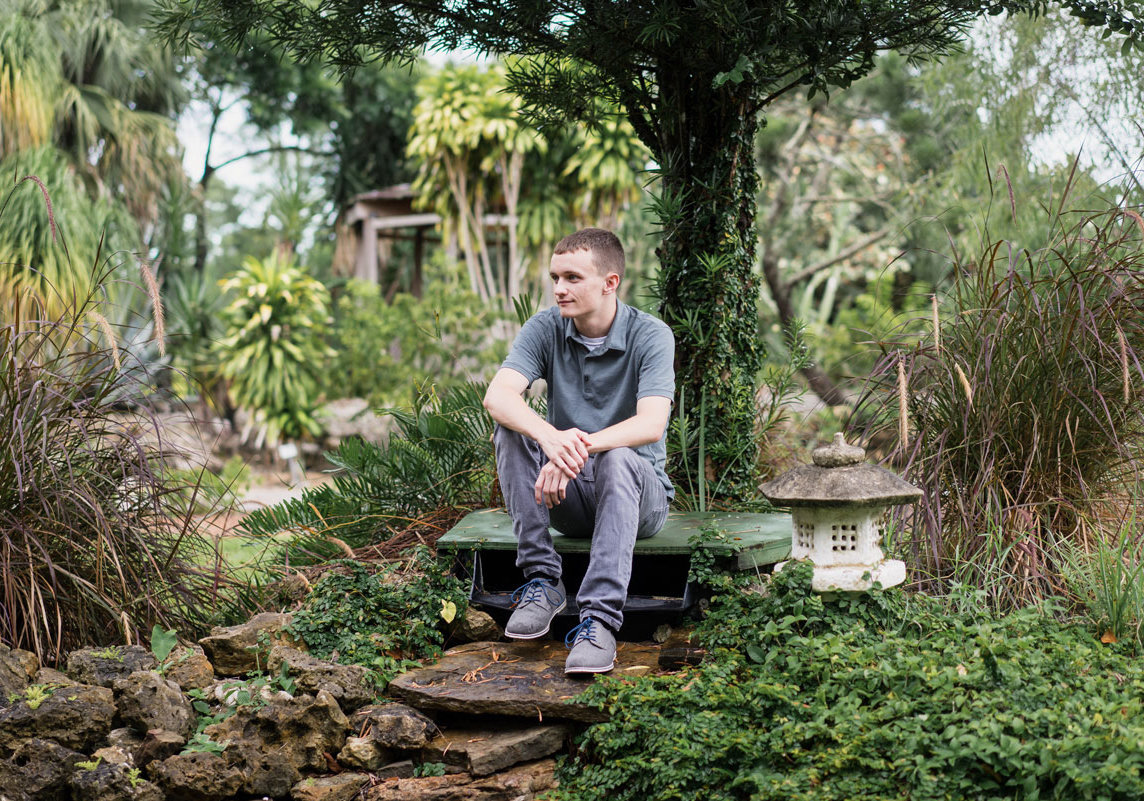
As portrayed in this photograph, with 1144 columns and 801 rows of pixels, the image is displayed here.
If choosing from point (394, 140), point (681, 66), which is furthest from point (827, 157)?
point (681, 66)

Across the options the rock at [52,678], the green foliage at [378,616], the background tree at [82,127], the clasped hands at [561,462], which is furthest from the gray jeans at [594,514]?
the background tree at [82,127]

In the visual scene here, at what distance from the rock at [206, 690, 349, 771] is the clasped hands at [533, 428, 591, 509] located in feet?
2.94

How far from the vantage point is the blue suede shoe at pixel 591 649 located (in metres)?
2.89

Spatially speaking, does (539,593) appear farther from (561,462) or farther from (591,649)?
(561,462)

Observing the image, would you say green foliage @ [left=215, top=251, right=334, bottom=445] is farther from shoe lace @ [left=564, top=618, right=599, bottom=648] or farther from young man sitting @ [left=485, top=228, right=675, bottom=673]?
shoe lace @ [left=564, top=618, right=599, bottom=648]

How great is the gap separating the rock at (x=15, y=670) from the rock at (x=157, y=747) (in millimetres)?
396

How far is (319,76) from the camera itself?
58.1 feet

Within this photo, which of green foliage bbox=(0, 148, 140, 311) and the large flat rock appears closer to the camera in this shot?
the large flat rock

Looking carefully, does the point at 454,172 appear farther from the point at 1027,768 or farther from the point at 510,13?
the point at 1027,768

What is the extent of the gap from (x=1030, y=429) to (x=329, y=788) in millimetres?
2676

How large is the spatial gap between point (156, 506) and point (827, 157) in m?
12.5

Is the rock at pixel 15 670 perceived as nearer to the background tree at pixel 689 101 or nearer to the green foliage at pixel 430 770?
the green foliage at pixel 430 770

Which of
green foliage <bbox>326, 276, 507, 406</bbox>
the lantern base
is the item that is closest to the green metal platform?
the lantern base

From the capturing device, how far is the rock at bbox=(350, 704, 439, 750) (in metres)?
2.80
